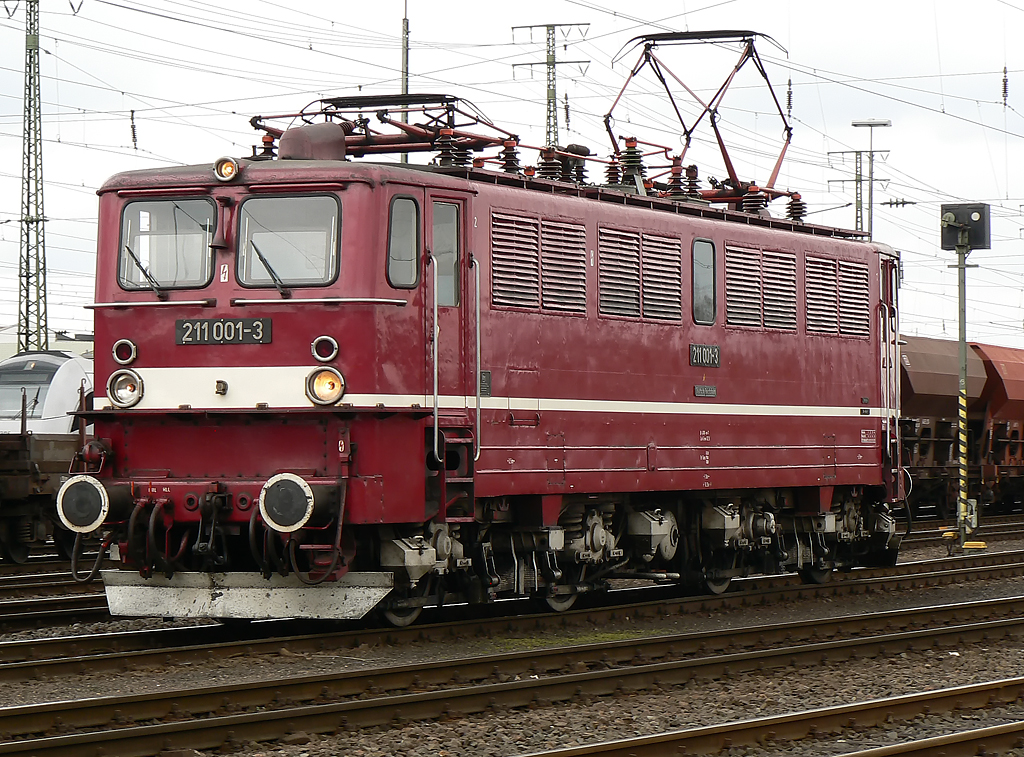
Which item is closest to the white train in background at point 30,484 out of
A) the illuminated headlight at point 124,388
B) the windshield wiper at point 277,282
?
the illuminated headlight at point 124,388

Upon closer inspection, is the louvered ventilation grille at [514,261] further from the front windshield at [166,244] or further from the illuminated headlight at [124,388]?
the illuminated headlight at [124,388]

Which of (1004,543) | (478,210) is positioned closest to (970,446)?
(1004,543)

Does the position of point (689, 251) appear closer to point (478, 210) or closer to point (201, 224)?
point (478, 210)

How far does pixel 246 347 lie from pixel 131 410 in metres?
1.11

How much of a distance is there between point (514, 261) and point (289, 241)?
85.3 inches

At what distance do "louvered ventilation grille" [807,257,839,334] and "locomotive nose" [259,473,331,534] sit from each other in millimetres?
7630

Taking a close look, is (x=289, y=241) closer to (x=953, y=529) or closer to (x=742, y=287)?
(x=742, y=287)

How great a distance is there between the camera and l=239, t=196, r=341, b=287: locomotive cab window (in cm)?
1227

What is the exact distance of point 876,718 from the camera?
9883 mm

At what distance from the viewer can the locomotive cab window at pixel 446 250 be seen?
1277 cm

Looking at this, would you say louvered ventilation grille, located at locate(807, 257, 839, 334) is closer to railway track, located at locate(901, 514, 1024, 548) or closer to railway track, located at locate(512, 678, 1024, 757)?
railway track, located at locate(512, 678, 1024, 757)

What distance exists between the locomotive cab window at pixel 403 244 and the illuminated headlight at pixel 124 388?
2.24 meters

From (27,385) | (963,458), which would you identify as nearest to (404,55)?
(27,385)

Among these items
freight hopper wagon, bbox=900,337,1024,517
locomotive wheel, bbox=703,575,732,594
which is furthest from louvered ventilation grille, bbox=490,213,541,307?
freight hopper wagon, bbox=900,337,1024,517
